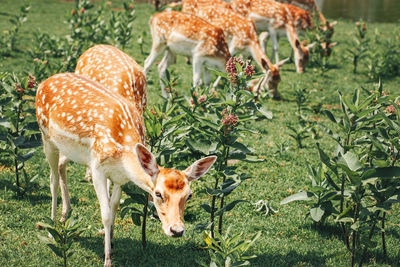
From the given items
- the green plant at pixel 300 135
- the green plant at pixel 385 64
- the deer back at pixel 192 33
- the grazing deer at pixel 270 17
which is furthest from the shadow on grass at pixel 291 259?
the grazing deer at pixel 270 17

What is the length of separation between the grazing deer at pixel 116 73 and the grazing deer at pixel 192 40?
3.23 metres

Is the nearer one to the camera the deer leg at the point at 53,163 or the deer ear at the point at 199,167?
the deer ear at the point at 199,167

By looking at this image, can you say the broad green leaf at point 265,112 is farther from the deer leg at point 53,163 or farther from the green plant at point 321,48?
the green plant at point 321,48

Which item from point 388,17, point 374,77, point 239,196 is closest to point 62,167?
point 239,196

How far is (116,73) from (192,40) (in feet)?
12.8

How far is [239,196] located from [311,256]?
5.25 ft

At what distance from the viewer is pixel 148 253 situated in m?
5.19

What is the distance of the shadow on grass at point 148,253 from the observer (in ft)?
16.6

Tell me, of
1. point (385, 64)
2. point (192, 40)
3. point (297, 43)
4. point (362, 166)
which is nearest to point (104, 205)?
point (362, 166)

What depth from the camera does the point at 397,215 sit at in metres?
6.30

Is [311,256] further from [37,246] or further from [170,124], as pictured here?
[37,246]

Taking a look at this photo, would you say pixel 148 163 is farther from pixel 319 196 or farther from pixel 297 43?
pixel 297 43

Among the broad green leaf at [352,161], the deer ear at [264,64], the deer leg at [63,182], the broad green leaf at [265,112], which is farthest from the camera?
the deer ear at [264,64]

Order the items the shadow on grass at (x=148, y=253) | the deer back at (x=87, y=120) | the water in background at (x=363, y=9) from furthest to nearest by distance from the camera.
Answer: the water in background at (x=363, y=9) < the shadow on grass at (x=148, y=253) < the deer back at (x=87, y=120)
